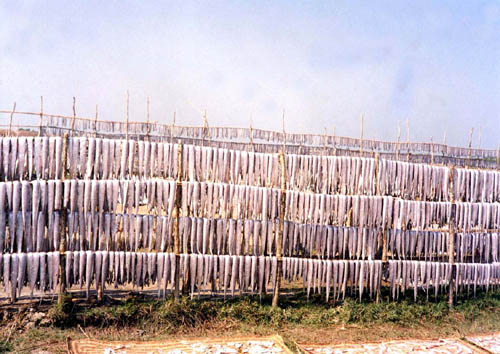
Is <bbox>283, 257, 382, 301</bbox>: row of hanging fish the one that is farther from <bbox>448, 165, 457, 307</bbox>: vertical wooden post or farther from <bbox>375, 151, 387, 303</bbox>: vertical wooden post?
<bbox>448, 165, 457, 307</bbox>: vertical wooden post

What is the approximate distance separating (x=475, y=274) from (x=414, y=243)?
A: 156cm

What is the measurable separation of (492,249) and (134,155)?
24.1 feet

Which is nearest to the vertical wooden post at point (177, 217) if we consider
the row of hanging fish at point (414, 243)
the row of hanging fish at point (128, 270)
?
the row of hanging fish at point (128, 270)

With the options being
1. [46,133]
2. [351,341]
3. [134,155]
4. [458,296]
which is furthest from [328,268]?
[46,133]

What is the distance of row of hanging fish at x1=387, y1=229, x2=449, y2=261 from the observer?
709 cm

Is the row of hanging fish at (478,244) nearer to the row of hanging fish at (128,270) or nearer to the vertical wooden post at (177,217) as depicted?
the row of hanging fish at (128,270)

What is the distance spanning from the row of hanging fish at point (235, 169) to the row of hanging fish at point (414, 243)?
725 mm

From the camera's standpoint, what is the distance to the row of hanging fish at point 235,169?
240 inches

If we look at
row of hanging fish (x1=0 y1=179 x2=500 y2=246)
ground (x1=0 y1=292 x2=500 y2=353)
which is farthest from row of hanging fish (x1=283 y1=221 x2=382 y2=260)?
ground (x1=0 y1=292 x2=500 y2=353)

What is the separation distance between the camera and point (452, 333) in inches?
251

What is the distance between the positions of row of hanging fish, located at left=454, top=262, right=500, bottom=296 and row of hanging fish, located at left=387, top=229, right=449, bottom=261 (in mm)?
536

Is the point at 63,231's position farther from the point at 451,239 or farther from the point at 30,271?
the point at 451,239

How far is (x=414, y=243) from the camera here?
23.6 ft

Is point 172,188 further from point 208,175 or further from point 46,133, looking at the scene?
point 46,133
